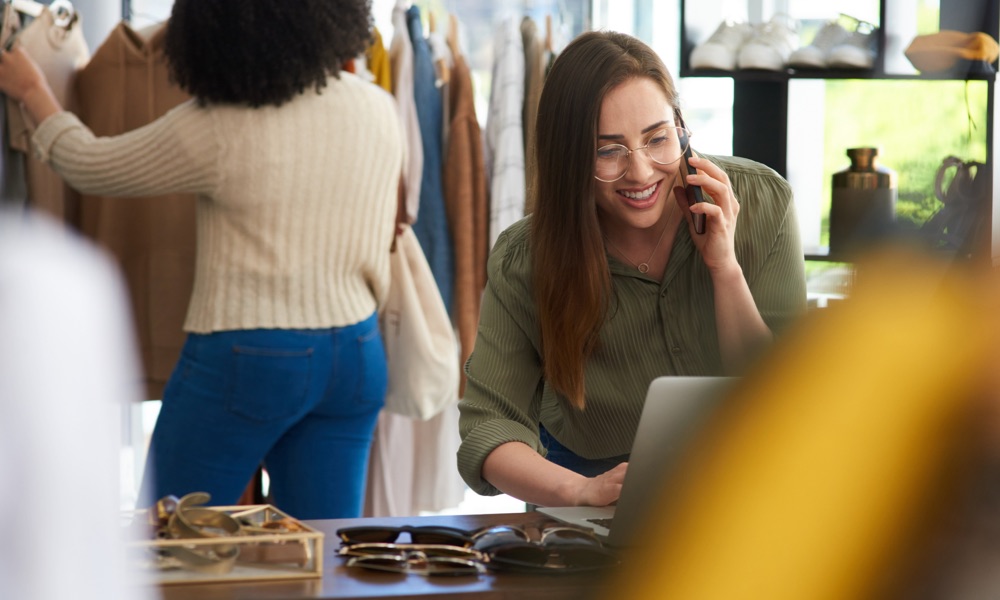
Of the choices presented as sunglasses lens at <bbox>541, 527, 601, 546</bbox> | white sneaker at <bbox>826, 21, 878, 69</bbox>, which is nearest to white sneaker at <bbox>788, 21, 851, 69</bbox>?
white sneaker at <bbox>826, 21, 878, 69</bbox>

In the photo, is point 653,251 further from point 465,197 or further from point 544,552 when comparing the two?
point 465,197

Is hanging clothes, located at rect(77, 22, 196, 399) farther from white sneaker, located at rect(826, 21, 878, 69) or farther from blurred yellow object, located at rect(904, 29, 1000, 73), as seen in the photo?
blurred yellow object, located at rect(904, 29, 1000, 73)

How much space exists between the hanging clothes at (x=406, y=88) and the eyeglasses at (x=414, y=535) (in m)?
1.95

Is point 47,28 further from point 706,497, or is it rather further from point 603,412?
point 706,497

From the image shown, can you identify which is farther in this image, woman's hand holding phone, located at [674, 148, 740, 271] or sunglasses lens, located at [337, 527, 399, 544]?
woman's hand holding phone, located at [674, 148, 740, 271]

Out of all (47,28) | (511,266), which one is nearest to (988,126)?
(511,266)

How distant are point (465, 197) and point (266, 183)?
984 mm

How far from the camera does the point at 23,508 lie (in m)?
0.43

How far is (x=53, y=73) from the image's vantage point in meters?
2.74

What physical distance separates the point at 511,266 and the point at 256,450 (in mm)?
832

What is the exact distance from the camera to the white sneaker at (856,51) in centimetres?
255

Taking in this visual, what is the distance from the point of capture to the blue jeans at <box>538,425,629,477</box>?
175 cm

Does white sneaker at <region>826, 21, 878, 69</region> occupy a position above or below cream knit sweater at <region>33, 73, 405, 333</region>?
above

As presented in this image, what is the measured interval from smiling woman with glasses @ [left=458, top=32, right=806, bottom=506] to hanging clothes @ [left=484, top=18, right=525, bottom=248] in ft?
4.48
